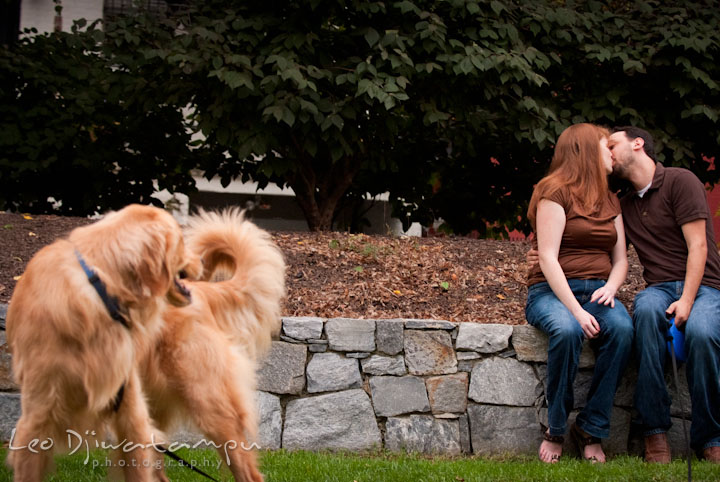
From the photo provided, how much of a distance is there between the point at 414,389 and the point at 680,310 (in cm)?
165

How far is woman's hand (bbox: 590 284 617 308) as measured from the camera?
15.2ft

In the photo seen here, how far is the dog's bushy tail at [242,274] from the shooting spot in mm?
3604

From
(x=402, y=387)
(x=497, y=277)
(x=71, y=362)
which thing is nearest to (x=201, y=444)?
(x=402, y=387)

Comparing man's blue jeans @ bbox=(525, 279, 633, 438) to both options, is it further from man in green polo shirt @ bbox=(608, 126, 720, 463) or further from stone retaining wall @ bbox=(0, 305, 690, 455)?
stone retaining wall @ bbox=(0, 305, 690, 455)

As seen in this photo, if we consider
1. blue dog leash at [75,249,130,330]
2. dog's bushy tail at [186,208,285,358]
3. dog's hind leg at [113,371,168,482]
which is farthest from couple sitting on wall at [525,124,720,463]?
blue dog leash at [75,249,130,330]

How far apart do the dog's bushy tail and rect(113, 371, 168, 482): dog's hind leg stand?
1.92 ft

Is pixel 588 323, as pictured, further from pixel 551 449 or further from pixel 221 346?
pixel 221 346

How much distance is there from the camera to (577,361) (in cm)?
452

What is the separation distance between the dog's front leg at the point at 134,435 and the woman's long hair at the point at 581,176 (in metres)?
2.77

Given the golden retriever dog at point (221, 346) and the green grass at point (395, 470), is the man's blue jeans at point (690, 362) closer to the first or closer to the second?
the green grass at point (395, 470)

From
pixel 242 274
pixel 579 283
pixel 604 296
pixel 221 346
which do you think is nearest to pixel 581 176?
pixel 579 283

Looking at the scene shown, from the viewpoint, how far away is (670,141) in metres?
6.88

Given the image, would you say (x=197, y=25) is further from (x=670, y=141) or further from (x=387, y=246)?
(x=670, y=141)

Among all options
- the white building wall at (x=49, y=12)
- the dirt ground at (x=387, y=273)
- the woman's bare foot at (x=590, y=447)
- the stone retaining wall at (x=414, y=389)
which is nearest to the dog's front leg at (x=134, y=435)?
the stone retaining wall at (x=414, y=389)
